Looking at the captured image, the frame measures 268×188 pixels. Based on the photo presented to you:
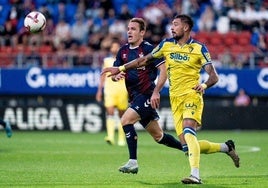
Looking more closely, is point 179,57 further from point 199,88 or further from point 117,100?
point 117,100

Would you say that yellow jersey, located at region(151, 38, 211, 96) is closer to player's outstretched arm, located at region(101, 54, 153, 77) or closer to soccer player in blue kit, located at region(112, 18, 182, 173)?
player's outstretched arm, located at region(101, 54, 153, 77)

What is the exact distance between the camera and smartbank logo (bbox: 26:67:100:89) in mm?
27375

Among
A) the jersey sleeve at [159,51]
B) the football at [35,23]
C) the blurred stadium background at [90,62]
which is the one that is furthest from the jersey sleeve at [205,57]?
the blurred stadium background at [90,62]

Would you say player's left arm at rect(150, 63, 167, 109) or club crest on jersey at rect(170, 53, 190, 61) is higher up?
club crest on jersey at rect(170, 53, 190, 61)

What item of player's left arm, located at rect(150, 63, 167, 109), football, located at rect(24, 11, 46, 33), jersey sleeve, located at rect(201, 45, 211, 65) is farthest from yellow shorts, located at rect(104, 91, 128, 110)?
jersey sleeve, located at rect(201, 45, 211, 65)

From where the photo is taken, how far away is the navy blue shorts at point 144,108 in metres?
12.6

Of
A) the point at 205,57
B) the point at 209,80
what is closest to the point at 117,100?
the point at 205,57

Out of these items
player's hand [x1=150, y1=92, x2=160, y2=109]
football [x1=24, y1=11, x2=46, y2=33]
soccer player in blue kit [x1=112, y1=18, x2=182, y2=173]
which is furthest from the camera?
football [x1=24, y1=11, x2=46, y2=33]

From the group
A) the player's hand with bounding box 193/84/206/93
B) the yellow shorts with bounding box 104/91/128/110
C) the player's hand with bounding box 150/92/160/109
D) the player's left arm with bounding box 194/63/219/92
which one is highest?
the player's left arm with bounding box 194/63/219/92

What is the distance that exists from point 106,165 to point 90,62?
526 inches

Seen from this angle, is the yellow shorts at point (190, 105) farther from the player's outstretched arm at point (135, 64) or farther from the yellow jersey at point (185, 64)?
the player's outstretched arm at point (135, 64)

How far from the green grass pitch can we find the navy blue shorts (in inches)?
33.9

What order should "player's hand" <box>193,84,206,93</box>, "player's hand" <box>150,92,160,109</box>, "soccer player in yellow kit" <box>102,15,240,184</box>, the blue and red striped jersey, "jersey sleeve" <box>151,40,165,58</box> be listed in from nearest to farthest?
"player's hand" <box>193,84,206,93</box> < "soccer player in yellow kit" <box>102,15,240,184</box> < "jersey sleeve" <box>151,40,165,58</box> < "player's hand" <box>150,92,160,109</box> < the blue and red striped jersey

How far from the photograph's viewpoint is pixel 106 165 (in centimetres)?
1420
